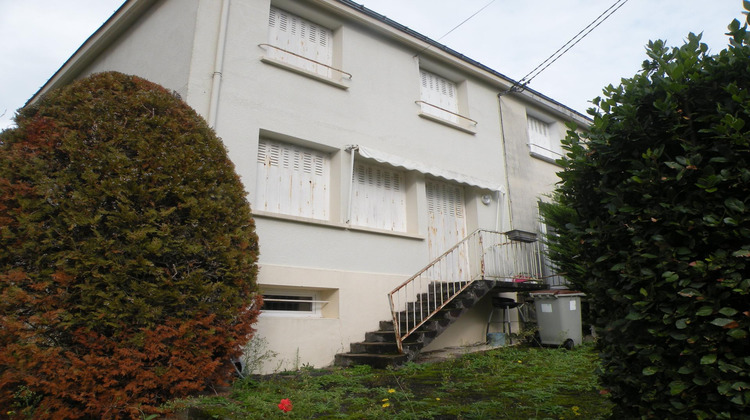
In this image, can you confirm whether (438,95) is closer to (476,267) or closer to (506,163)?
(506,163)

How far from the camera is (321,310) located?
7.41m

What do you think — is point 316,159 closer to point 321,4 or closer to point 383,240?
point 383,240

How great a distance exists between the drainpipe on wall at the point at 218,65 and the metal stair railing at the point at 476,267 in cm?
394

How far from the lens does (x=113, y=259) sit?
4176 millimetres

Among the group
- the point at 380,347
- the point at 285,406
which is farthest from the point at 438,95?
the point at 285,406

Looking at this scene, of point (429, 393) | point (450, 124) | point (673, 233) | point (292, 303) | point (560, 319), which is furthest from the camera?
point (450, 124)

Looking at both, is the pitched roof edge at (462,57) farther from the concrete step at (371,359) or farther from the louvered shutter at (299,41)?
the concrete step at (371,359)

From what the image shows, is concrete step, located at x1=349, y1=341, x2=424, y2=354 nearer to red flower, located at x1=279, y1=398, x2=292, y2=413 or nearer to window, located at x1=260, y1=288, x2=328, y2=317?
window, located at x1=260, y1=288, x2=328, y2=317

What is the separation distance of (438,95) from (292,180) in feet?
14.2

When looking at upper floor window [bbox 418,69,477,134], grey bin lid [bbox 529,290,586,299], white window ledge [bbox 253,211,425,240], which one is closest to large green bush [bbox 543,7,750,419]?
white window ledge [bbox 253,211,425,240]

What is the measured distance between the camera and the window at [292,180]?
729 cm

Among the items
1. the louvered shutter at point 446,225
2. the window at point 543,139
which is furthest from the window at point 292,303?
the window at point 543,139

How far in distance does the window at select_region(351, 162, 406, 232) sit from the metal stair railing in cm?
108

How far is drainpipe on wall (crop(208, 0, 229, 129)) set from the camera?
21.8 feet
